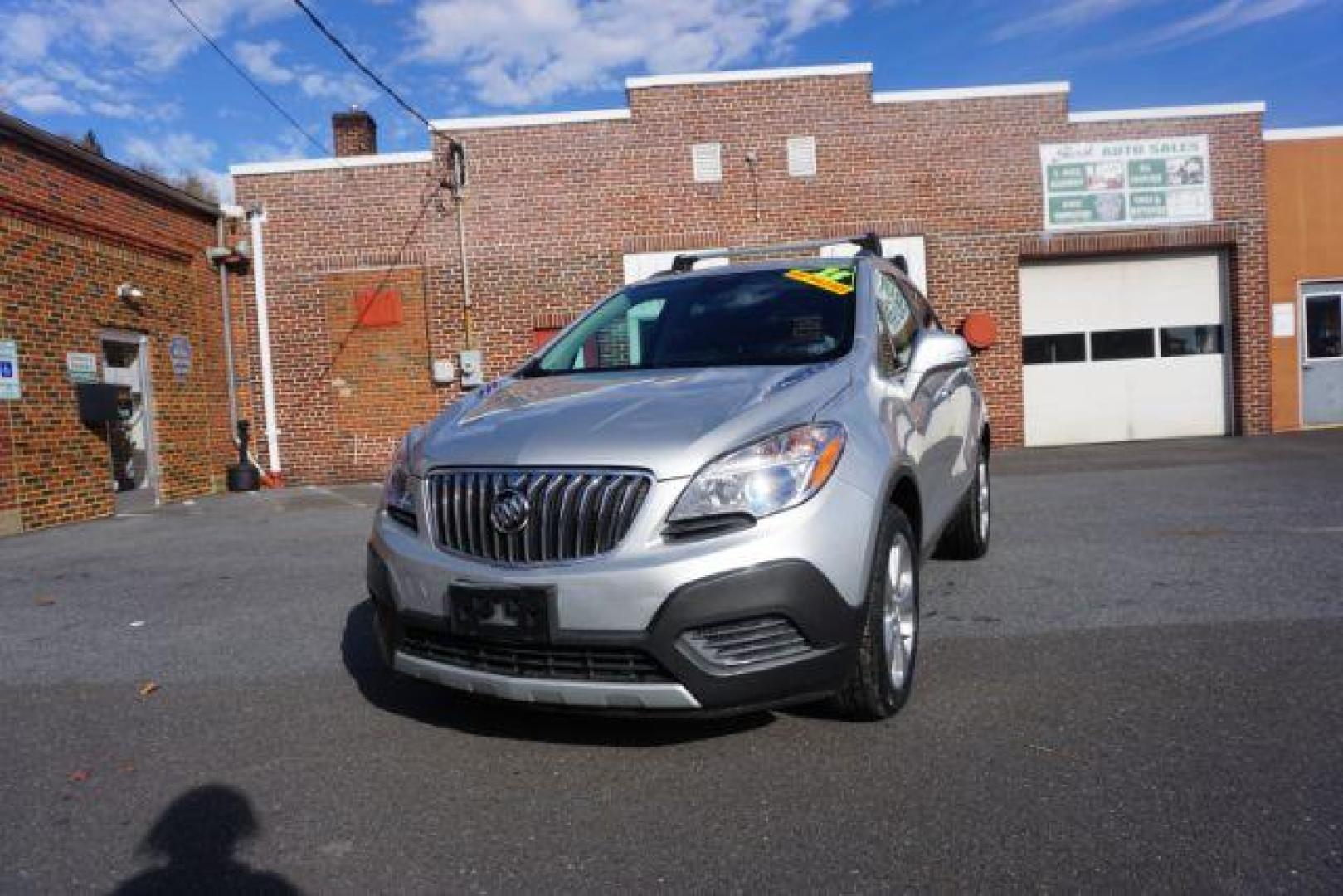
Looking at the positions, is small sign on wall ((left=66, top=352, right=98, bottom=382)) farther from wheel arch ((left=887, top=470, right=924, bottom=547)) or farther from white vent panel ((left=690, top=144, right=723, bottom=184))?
wheel arch ((left=887, top=470, right=924, bottom=547))

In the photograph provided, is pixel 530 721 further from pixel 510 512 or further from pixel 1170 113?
pixel 1170 113

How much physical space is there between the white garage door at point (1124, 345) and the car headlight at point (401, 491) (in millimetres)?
12848

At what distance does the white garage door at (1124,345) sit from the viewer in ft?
46.6

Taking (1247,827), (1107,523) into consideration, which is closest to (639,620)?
(1247,827)

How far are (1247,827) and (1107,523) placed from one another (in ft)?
16.0

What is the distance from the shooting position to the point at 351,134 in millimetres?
15562

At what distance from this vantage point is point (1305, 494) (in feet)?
25.4

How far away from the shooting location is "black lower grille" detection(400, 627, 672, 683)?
8.40 ft

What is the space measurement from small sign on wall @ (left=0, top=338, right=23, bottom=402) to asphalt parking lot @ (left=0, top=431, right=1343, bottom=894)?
18.2 ft

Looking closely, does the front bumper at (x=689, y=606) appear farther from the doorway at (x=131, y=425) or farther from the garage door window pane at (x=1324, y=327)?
the garage door window pane at (x=1324, y=327)

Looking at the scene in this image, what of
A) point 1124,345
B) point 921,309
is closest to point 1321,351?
point 1124,345

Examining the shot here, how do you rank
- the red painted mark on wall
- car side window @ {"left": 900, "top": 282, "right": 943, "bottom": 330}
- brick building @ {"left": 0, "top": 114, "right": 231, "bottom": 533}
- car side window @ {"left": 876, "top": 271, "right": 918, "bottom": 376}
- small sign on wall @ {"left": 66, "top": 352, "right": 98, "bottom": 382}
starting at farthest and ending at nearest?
the red painted mark on wall
small sign on wall @ {"left": 66, "top": 352, "right": 98, "bottom": 382}
brick building @ {"left": 0, "top": 114, "right": 231, "bottom": 533}
car side window @ {"left": 900, "top": 282, "right": 943, "bottom": 330}
car side window @ {"left": 876, "top": 271, "right": 918, "bottom": 376}

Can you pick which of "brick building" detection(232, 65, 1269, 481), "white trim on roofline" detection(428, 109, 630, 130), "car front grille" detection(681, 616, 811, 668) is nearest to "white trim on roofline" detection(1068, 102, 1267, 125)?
"brick building" detection(232, 65, 1269, 481)

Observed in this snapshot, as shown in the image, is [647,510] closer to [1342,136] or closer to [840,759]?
[840,759]
